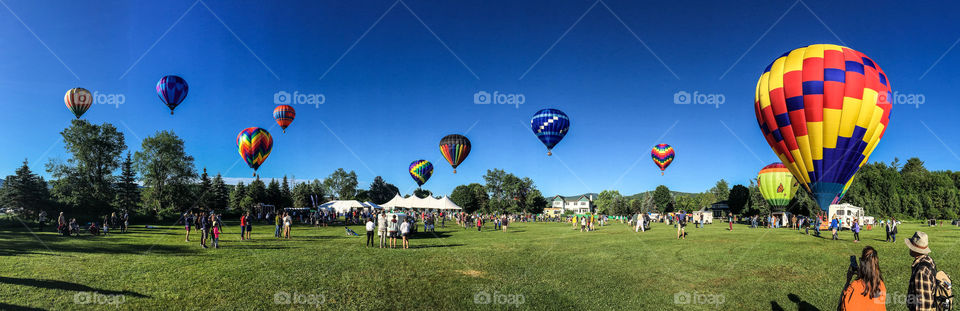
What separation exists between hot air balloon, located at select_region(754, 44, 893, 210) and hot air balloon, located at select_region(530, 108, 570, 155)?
16933mm

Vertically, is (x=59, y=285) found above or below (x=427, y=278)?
above

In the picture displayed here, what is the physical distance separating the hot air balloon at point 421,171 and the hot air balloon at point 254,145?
830 inches

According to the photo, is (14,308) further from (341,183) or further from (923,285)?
(341,183)

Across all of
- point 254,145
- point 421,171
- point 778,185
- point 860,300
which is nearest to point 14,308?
point 860,300

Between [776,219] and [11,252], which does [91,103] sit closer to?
[11,252]

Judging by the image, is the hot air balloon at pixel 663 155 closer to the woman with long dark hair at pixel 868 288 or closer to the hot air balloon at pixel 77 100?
the woman with long dark hair at pixel 868 288

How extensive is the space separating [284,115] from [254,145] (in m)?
5.48

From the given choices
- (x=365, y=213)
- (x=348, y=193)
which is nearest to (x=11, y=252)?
(x=365, y=213)

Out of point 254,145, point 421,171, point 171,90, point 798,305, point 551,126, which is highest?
point 171,90

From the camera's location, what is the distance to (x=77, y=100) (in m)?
32.8

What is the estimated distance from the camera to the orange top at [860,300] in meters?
5.38

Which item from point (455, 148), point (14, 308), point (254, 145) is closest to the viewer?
point (14, 308)

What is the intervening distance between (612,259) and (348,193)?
358 ft

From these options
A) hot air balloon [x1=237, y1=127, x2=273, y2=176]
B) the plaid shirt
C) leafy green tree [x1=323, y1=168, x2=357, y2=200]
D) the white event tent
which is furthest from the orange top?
leafy green tree [x1=323, y1=168, x2=357, y2=200]
